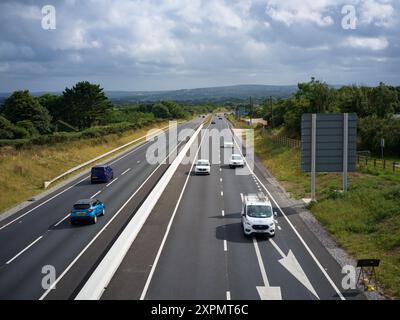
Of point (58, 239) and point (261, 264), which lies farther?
point (58, 239)

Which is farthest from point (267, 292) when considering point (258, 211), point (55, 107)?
point (55, 107)

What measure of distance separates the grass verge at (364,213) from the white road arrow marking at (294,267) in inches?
107

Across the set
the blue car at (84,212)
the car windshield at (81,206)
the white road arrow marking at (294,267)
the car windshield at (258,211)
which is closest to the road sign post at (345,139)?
the car windshield at (258,211)

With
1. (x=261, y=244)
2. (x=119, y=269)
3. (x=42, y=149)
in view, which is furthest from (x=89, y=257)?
(x=42, y=149)

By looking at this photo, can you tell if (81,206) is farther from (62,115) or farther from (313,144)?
(62,115)

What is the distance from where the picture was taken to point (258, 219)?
25141 mm

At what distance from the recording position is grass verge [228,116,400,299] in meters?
21.7

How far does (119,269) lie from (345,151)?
19.9m

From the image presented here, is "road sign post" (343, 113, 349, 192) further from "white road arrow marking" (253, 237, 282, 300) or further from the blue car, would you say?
the blue car

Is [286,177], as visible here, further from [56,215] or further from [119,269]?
[119,269]

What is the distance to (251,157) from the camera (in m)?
62.2

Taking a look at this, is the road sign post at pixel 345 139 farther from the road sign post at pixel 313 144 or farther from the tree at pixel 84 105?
the tree at pixel 84 105

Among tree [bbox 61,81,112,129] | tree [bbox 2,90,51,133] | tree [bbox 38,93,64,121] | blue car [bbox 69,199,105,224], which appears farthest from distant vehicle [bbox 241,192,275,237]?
tree [bbox 38,93,64,121]

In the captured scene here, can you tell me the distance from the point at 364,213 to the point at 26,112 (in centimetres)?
9261
